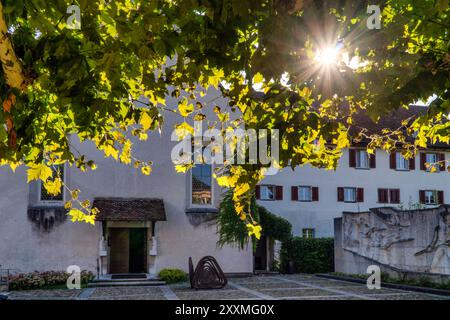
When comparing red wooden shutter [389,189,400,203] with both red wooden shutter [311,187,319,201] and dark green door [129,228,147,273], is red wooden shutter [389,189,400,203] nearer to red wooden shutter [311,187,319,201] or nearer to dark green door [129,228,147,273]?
red wooden shutter [311,187,319,201]

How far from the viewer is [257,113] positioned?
5.17 meters

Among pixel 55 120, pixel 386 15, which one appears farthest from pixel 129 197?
pixel 386 15

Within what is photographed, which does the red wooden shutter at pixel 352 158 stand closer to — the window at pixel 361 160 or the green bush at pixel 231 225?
the window at pixel 361 160

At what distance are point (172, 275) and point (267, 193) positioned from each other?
1156 centimetres

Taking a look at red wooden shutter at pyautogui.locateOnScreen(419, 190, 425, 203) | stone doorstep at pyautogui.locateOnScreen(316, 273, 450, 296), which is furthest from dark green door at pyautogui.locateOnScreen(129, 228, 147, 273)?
red wooden shutter at pyautogui.locateOnScreen(419, 190, 425, 203)

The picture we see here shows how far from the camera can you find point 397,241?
2328cm

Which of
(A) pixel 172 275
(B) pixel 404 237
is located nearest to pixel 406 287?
(B) pixel 404 237

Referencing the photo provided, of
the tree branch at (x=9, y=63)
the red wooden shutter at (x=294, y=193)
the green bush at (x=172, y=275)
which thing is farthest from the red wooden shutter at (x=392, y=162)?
the tree branch at (x=9, y=63)

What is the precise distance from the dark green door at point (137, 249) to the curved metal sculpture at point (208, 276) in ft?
18.9

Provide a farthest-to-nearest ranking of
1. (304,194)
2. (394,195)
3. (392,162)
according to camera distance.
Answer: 1. (392,162)
2. (394,195)
3. (304,194)

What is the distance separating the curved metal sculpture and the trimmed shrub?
19.6ft

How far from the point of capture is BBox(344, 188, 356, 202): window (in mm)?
37062

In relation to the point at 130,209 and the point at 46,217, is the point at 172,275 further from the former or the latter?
the point at 46,217
